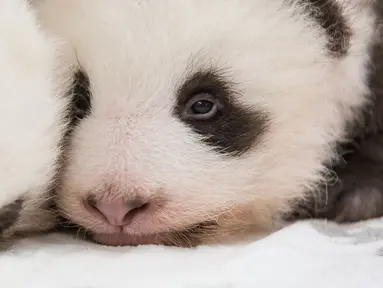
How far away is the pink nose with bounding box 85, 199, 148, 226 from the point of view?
1215mm

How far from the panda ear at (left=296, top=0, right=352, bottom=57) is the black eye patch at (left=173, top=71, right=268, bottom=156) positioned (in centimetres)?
22

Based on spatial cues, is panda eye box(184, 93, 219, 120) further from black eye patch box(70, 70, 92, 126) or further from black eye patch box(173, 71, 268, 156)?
black eye patch box(70, 70, 92, 126)

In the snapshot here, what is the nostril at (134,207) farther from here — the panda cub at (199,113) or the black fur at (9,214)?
the black fur at (9,214)

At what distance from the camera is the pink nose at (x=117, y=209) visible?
121 centimetres

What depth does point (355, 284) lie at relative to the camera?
3.40ft

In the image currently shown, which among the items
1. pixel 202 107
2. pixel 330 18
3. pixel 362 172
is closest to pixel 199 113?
pixel 202 107

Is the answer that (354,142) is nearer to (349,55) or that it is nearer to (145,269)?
(349,55)

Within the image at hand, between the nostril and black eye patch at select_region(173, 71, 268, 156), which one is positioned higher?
black eye patch at select_region(173, 71, 268, 156)

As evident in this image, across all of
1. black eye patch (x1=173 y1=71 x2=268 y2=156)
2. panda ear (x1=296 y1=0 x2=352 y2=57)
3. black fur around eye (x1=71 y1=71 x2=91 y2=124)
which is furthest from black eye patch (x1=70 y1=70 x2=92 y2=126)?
panda ear (x1=296 y1=0 x2=352 y2=57)

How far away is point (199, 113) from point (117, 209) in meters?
0.24

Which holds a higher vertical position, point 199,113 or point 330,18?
point 330,18

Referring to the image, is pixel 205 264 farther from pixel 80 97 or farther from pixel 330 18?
pixel 330 18

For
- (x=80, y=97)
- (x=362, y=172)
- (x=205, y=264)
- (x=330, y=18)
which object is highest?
(x=330, y=18)

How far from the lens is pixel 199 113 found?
4.34 feet
